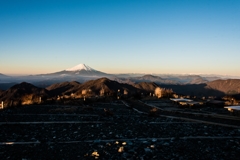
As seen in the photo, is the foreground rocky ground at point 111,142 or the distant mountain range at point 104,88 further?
the distant mountain range at point 104,88

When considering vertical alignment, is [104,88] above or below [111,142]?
below

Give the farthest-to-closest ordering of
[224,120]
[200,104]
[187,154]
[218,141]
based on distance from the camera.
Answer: [200,104], [224,120], [218,141], [187,154]

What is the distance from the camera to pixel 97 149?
5.64 m

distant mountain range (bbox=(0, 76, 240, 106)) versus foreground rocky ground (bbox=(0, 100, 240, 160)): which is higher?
foreground rocky ground (bbox=(0, 100, 240, 160))

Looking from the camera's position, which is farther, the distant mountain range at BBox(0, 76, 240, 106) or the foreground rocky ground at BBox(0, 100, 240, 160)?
the distant mountain range at BBox(0, 76, 240, 106)

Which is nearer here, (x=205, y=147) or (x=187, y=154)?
(x=187, y=154)

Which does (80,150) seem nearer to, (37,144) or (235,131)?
(37,144)

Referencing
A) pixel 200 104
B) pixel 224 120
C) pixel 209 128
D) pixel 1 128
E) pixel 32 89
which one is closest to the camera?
pixel 1 128

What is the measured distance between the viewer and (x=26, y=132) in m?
7.64

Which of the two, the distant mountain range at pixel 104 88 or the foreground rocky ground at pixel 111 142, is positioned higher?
the foreground rocky ground at pixel 111 142

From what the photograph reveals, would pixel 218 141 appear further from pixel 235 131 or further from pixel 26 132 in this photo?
pixel 26 132

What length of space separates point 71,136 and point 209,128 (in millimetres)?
5390

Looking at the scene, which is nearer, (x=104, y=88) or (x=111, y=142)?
(x=111, y=142)

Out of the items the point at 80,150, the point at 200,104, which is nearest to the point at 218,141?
the point at 80,150
